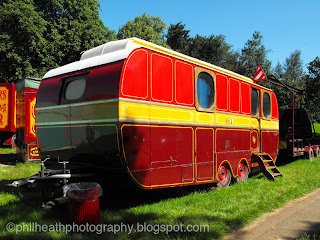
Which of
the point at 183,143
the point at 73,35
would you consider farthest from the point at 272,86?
the point at 183,143

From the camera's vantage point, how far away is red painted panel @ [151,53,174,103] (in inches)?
211

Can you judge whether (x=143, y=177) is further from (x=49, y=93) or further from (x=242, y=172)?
(x=242, y=172)

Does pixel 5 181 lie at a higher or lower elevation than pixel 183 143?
lower

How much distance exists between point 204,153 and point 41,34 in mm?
17986

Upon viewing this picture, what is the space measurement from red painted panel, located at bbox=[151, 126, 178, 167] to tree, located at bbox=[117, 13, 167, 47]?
30.8 metres

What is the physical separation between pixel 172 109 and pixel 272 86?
2696cm

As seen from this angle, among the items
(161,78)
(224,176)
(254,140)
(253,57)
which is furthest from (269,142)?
(253,57)

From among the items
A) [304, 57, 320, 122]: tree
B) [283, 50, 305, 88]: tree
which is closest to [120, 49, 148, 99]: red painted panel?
[304, 57, 320, 122]: tree

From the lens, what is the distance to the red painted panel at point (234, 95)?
784 cm

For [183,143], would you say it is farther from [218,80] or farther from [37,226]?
[37,226]

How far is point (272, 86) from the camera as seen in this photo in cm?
2975

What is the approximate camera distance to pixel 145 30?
4159 cm

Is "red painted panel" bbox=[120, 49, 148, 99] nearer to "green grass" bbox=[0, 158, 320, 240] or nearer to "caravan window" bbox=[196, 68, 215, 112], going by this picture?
"caravan window" bbox=[196, 68, 215, 112]

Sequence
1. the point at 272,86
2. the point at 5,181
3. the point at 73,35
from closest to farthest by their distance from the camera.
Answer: the point at 5,181 → the point at 73,35 → the point at 272,86
